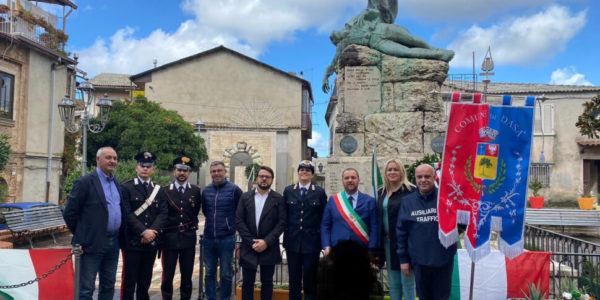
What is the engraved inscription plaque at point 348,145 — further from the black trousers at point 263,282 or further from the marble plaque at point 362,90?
the black trousers at point 263,282

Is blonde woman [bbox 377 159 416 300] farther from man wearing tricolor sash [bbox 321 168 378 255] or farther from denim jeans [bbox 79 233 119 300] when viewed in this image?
denim jeans [bbox 79 233 119 300]

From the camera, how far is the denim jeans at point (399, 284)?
4613 millimetres

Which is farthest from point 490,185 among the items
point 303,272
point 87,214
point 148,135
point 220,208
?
point 148,135

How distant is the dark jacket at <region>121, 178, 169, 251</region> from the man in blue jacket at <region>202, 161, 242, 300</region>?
53 cm

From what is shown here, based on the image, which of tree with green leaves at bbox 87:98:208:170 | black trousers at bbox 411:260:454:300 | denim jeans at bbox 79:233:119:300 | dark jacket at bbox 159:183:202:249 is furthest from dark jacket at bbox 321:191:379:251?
tree with green leaves at bbox 87:98:208:170

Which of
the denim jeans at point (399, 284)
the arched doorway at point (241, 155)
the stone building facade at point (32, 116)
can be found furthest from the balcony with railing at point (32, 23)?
the denim jeans at point (399, 284)

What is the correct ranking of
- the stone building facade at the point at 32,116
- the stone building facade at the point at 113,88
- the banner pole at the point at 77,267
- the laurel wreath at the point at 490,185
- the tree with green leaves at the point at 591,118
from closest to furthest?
the laurel wreath at the point at 490,185 < the banner pole at the point at 77,267 < the tree with green leaves at the point at 591,118 < the stone building facade at the point at 32,116 < the stone building facade at the point at 113,88

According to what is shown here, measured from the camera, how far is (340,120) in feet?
32.1

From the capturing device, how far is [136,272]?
5.22m

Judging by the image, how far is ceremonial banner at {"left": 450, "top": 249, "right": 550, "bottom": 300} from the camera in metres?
5.50

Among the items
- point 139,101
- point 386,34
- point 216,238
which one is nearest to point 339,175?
point 386,34

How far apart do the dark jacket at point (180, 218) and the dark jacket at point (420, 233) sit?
2.49m

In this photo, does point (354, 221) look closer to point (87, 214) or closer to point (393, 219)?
point (393, 219)

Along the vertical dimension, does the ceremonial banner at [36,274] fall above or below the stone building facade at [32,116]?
below
